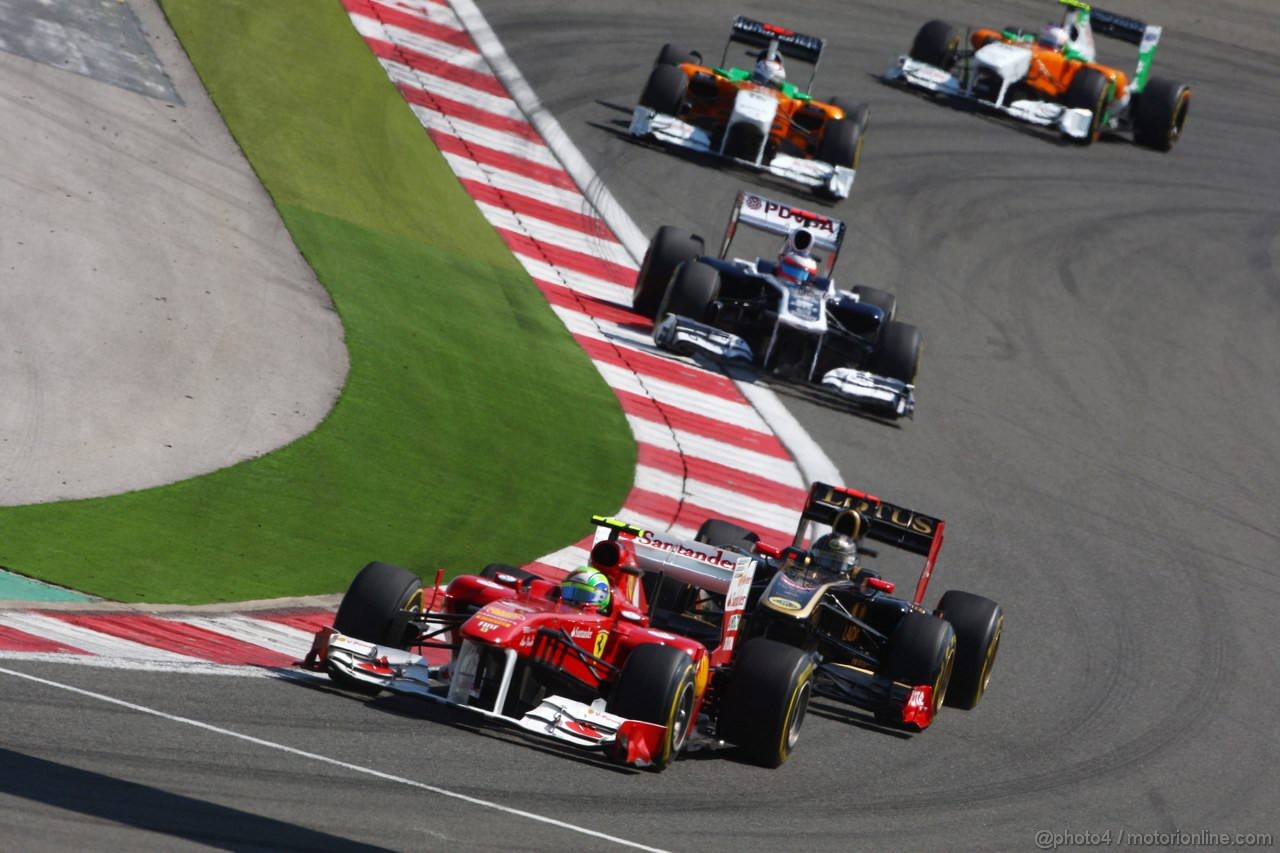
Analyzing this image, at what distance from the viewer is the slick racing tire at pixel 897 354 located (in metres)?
21.0

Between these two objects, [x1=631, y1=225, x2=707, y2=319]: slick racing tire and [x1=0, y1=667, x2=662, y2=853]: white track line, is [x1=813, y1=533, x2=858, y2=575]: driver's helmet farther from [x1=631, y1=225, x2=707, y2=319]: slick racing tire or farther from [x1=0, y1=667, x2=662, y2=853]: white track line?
[x1=631, y1=225, x2=707, y2=319]: slick racing tire

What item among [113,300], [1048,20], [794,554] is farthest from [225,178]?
[1048,20]

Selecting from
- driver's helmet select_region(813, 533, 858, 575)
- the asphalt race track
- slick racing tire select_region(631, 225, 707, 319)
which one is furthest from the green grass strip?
the asphalt race track

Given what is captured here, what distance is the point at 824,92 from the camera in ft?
102

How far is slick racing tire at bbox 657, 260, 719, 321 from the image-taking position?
21.4m

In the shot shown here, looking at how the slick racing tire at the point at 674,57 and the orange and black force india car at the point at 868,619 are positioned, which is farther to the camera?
the slick racing tire at the point at 674,57

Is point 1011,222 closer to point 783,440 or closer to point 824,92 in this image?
point 824,92

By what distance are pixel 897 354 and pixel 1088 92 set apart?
11.6 meters

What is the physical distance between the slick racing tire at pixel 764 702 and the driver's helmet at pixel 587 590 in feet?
2.95

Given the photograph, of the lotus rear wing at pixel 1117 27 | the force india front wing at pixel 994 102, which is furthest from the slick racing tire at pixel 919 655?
the lotus rear wing at pixel 1117 27

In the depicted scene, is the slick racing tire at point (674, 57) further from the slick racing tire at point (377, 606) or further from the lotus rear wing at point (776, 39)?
the slick racing tire at point (377, 606)

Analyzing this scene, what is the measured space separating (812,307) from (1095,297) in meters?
6.80

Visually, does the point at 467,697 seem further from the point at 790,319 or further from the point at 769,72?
the point at 769,72

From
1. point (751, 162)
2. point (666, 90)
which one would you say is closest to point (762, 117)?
point (751, 162)
